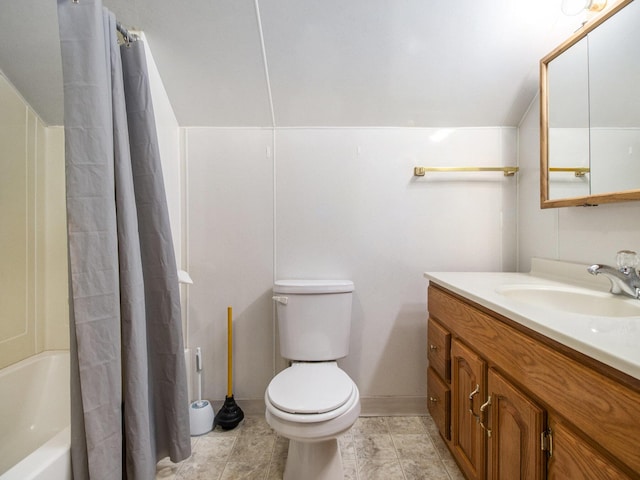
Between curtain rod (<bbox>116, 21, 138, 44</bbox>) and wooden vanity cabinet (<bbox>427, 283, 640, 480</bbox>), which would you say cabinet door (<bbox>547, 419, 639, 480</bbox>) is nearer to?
wooden vanity cabinet (<bbox>427, 283, 640, 480</bbox>)

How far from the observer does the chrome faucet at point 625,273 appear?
0.97m

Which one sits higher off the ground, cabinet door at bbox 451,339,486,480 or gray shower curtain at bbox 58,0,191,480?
gray shower curtain at bbox 58,0,191,480

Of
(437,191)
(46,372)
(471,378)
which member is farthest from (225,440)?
(437,191)

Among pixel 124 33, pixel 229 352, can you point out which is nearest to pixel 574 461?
pixel 229 352

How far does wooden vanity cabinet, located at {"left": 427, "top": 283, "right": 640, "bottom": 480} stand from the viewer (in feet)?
1.80

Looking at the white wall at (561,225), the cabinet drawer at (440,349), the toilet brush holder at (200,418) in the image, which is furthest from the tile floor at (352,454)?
the white wall at (561,225)

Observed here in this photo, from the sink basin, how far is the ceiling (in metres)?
1.00

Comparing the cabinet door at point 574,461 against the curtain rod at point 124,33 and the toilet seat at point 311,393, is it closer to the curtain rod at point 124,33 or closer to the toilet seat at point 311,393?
the toilet seat at point 311,393

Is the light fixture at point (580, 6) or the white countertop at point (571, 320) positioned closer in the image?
the white countertop at point (571, 320)

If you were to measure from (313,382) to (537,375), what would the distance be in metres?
0.82

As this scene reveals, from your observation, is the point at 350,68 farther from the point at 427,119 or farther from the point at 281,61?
the point at 427,119

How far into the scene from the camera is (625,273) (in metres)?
0.98

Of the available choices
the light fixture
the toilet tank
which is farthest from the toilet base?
the light fixture

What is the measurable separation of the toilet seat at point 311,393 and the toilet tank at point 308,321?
0.45 ft
